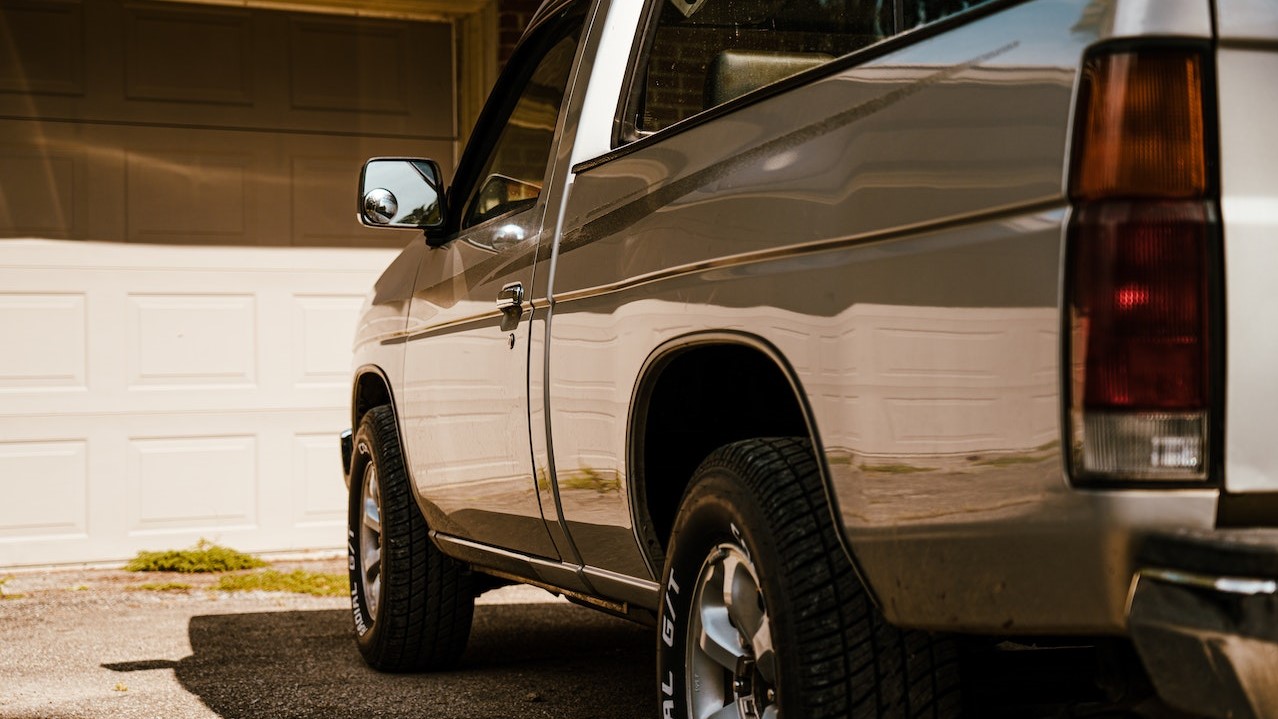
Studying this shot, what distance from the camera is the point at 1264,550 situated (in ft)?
5.59

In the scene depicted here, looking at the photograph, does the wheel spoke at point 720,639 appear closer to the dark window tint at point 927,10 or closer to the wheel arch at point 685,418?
the wheel arch at point 685,418

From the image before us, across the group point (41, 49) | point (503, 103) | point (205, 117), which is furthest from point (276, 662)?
point (41, 49)

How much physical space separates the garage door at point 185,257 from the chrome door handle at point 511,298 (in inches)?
179

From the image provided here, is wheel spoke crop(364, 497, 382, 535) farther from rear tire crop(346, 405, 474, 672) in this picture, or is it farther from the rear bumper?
the rear bumper

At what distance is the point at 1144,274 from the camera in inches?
72.3

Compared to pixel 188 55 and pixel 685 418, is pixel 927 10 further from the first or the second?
pixel 188 55

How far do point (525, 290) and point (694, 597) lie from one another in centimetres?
109

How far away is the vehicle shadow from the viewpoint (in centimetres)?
449

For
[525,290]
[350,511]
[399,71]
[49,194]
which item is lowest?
[350,511]

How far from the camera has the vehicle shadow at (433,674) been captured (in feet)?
14.7

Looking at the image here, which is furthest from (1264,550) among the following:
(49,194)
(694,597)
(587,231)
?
(49,194)

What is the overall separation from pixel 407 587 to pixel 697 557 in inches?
87.8

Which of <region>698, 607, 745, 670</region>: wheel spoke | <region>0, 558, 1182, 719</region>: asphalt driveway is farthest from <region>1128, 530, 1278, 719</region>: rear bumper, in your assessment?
<region>0, 558, 1182, 719</region>: asphalt driveway

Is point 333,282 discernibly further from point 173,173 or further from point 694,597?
point 694,597
